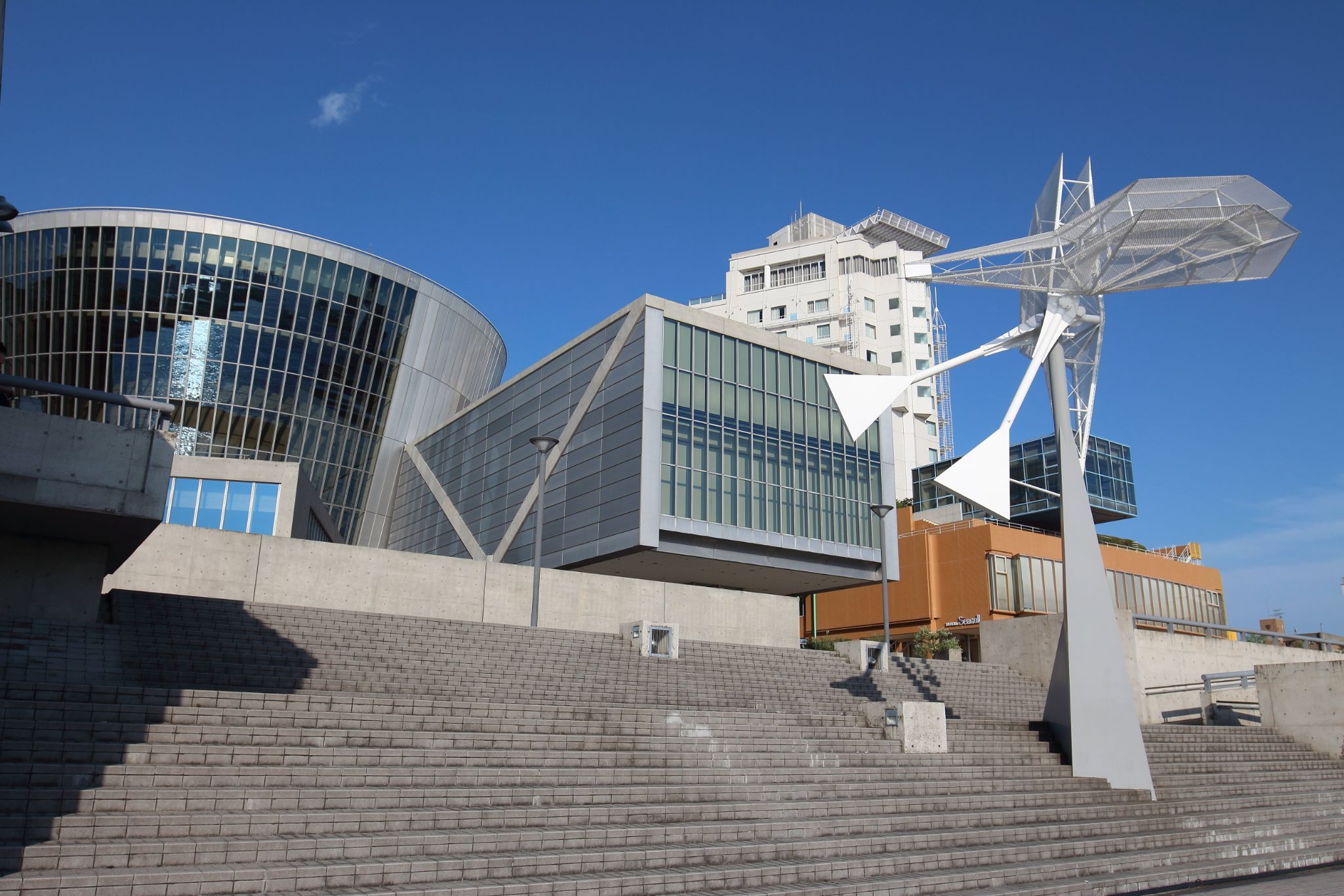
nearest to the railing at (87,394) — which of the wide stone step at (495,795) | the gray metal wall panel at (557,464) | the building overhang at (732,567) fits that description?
the wide stone step at (495,795)

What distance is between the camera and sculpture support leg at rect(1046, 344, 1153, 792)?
15.5 metres

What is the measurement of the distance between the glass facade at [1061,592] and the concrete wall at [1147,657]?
12.4m

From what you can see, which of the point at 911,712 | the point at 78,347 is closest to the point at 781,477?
the point at 911,712

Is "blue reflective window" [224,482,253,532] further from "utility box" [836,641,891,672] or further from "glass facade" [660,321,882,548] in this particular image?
"utility box" [836,641,891,672]

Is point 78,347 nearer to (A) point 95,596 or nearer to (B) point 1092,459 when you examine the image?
(A) point 95,596

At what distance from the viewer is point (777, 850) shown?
410 inches

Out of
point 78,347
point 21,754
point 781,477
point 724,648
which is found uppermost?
point 78,347

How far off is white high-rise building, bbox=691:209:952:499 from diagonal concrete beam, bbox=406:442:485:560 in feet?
132

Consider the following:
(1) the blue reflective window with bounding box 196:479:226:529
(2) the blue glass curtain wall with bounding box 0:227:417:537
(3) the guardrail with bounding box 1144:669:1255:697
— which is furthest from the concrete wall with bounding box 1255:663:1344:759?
(2) the blue glass curtain wall with bounding box 0:227:417:537

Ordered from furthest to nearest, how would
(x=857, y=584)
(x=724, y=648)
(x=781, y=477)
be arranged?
(x=857, y=584) → (x=781, y=477) → (x=724, y=648)

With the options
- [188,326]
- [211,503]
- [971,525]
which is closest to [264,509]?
[211,503]

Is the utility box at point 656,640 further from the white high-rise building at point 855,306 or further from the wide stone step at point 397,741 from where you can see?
the white high-rise building at point 855,306

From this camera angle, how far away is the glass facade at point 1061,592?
1801 inches

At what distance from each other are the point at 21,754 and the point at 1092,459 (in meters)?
63.1
